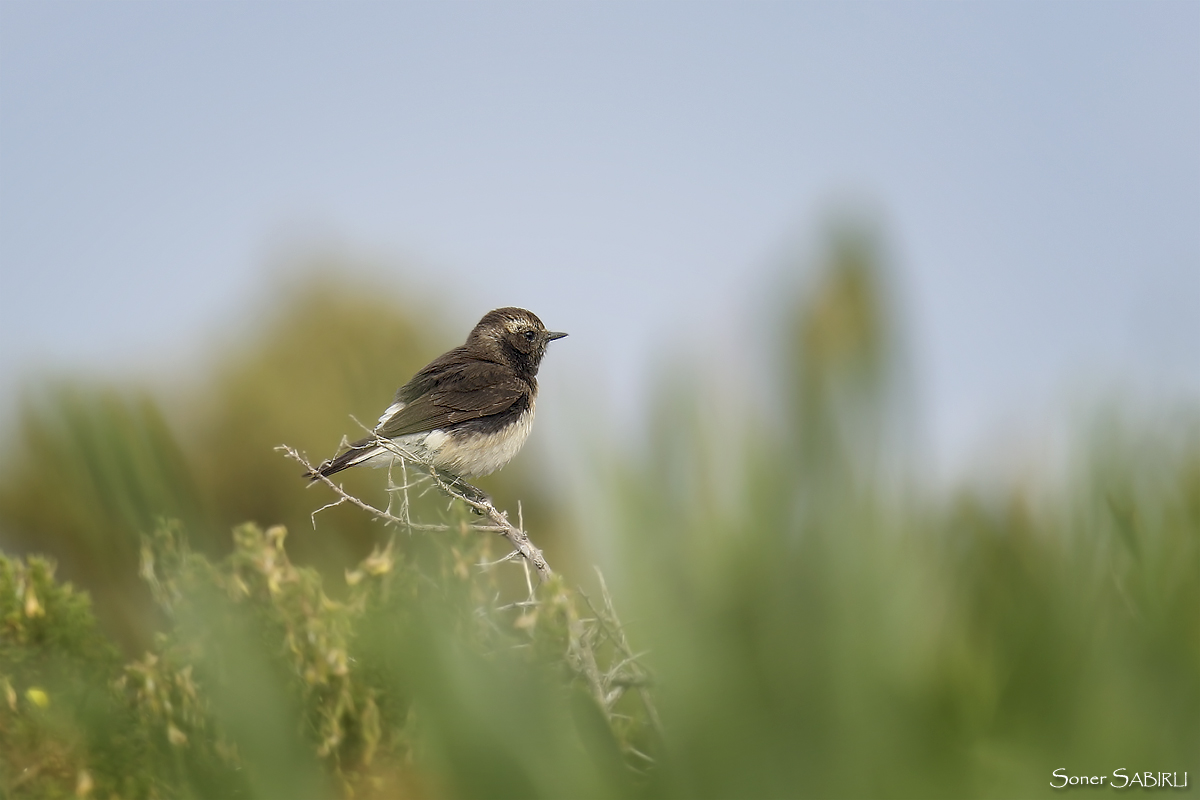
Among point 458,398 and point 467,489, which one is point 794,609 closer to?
point 467,489

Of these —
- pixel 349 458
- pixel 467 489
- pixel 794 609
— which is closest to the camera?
pixel 794 609

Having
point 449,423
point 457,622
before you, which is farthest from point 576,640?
point 449,423

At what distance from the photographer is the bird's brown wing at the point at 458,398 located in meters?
7.66

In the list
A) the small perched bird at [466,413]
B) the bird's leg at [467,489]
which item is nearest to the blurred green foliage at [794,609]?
the bird's leg at [467,489]

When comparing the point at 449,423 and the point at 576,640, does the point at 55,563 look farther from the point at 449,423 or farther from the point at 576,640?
the point at 576,640

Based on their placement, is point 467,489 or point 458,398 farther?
point 458,398

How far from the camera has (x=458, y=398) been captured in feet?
25.7

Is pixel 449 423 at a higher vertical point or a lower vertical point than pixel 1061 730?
lower

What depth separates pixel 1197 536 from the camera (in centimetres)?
100

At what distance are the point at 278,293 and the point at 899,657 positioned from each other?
2568 centimetres

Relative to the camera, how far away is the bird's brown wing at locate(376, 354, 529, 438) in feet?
25.1

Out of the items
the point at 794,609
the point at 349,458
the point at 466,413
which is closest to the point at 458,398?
the point at 466,413

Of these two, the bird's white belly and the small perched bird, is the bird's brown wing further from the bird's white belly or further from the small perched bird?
the bird's white belly

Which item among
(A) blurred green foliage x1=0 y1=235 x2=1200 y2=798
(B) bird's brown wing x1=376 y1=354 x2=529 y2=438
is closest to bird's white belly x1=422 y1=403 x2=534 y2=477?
(B) bird's brown wing x1=376 y1=354 x2=529 y2=438
